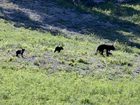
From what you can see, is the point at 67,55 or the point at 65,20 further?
the point at 65,20

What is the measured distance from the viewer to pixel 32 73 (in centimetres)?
3606

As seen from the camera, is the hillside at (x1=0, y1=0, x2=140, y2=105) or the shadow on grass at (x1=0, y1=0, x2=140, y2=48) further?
Result: the shadow on grass at (x1=0, y1=0, x2=140, y2=48)

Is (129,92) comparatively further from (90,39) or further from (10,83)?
(90,39)

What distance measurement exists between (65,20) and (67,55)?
26.9 m

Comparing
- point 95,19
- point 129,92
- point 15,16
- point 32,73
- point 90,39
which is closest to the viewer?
point 129,92

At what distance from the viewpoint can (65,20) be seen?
2835 inches

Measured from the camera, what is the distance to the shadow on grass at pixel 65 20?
219 feet

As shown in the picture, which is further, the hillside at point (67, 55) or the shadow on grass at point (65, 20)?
the shadow on grass at point (65, 20)

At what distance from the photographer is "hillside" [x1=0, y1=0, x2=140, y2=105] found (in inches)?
1222

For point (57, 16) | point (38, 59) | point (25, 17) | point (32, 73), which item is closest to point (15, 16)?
point (25, 17)

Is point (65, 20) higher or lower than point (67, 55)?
lower

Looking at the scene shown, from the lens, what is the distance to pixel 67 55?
149 ft

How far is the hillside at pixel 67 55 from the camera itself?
31.0m

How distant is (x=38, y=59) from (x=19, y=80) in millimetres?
8546
